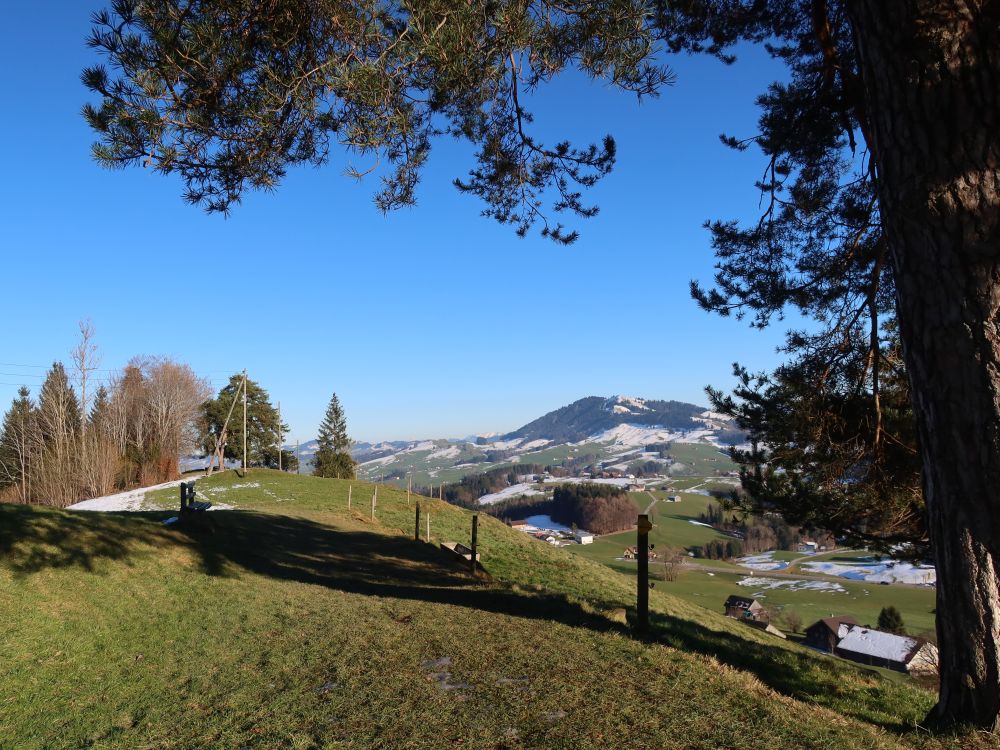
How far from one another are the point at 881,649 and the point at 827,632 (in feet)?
27.9

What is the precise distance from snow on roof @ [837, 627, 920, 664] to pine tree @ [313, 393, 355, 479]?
4423 centimetres

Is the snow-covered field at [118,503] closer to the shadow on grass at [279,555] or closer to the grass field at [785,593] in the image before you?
the shadow on grass at [279,555]

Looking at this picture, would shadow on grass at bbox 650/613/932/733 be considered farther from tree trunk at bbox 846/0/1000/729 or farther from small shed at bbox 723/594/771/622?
small shed at bbox 723/594/771/622

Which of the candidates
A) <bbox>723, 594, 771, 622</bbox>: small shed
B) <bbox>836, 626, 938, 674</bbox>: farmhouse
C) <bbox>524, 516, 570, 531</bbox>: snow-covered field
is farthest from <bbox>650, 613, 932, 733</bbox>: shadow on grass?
<bbox>524, 516, 570, 531</bbox>: snow-covered field

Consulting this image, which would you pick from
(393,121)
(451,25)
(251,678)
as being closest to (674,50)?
(451,25)

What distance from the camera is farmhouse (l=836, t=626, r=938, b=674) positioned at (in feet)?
125

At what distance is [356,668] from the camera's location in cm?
532

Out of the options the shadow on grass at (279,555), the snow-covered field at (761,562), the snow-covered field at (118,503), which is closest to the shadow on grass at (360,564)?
the shadow on grass at (279,555)

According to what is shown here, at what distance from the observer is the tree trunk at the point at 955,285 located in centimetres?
345

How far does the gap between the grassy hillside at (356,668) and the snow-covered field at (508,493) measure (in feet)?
396

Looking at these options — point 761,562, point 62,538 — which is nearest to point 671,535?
point 761,562

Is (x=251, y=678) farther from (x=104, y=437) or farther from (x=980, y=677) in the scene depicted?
(x=104, y=437)

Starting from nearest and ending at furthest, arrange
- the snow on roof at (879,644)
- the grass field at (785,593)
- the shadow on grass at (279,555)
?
the shadow on grass at (279,555), the snow on roof at (879,644), the grass field at (785,593)

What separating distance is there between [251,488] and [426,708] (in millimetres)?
27626
